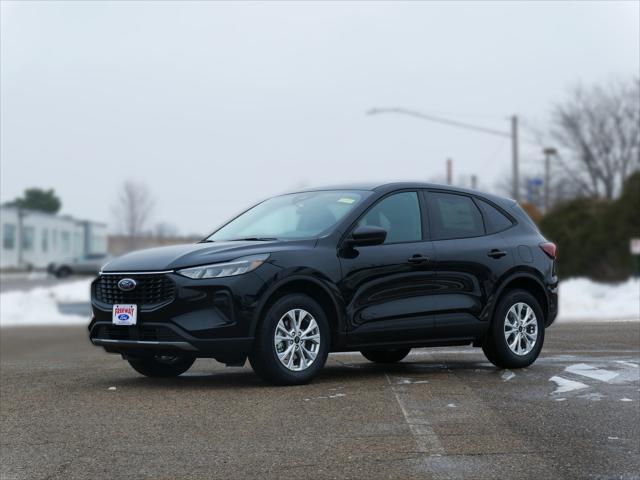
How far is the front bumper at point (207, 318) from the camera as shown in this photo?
28.3 feet

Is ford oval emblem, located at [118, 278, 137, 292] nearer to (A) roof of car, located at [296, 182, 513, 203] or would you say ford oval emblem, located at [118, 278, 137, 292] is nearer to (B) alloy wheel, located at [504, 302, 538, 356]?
(A) roof of car, located at [296, 182, 513, 203]

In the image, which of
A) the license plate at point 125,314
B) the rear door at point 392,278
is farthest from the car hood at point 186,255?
the rear door at point 392,278

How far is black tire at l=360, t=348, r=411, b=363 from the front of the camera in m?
11.0

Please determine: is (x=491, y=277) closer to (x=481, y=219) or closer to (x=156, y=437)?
(x=481, y=219)

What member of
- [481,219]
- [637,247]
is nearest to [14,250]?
[637,247]

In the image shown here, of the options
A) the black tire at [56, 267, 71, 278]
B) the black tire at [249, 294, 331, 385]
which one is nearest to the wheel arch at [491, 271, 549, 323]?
the black tire at [249, 294, 331, 385]

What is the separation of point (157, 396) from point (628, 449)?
140 inches

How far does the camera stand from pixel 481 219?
34.6 ft

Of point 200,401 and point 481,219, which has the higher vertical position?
point 481,219

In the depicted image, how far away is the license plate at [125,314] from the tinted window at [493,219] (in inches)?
136

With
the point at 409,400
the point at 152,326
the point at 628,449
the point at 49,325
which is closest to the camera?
the point at 628,449

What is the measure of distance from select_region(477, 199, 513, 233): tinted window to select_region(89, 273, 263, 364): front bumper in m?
2.75

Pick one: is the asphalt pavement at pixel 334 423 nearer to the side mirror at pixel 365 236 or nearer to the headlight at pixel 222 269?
the headlight at pixel 222 269

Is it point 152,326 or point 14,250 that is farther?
point 14,250
